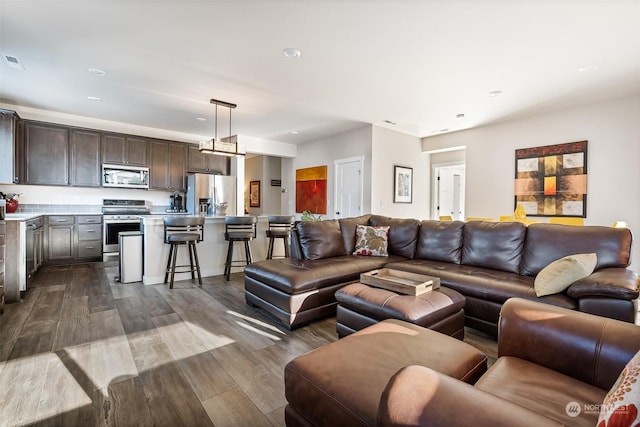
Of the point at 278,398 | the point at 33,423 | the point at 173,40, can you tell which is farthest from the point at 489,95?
the point at 33,423

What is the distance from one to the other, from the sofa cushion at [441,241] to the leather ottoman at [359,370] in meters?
2.08

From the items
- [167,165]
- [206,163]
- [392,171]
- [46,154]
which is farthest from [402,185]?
[46,154]

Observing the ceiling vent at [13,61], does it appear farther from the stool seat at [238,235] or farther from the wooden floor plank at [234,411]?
the wooden floor plank at [234,411]

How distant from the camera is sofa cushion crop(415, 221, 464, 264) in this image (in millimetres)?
3375

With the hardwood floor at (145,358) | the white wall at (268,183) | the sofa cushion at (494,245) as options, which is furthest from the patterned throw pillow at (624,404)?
the white wall at (268,183)

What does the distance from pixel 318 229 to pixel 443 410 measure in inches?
114

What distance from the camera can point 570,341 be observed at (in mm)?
1180

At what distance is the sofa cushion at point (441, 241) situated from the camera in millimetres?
3375

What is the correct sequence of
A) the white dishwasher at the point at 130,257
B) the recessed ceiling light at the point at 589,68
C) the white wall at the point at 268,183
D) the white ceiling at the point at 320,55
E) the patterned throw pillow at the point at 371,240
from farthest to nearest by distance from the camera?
the white wall at the point at 268,183 → the white dishwasher at the point at 130,257 → the patterned throw pillow at the point at 371,240 → the recessed ceiling light at the point at 589,68 → the white ceiling at the point at 320,55

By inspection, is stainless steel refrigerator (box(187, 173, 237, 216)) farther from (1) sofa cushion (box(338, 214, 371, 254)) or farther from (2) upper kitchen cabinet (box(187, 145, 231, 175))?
(1) sofa cushion (box(338, 214, 371, 254))

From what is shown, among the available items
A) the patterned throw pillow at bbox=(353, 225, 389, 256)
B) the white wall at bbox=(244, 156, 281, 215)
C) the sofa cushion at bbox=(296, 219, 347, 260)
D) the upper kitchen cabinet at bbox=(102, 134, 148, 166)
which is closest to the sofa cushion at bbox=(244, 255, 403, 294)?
the sofa cushion at bbox=(296, 219, 347, 260)

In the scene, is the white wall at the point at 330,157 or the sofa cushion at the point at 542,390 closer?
the sofa cushion at the point at 542,390

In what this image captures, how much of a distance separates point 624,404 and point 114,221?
636 cm

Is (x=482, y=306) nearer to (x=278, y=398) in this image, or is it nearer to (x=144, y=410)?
(x=278, y=398)
